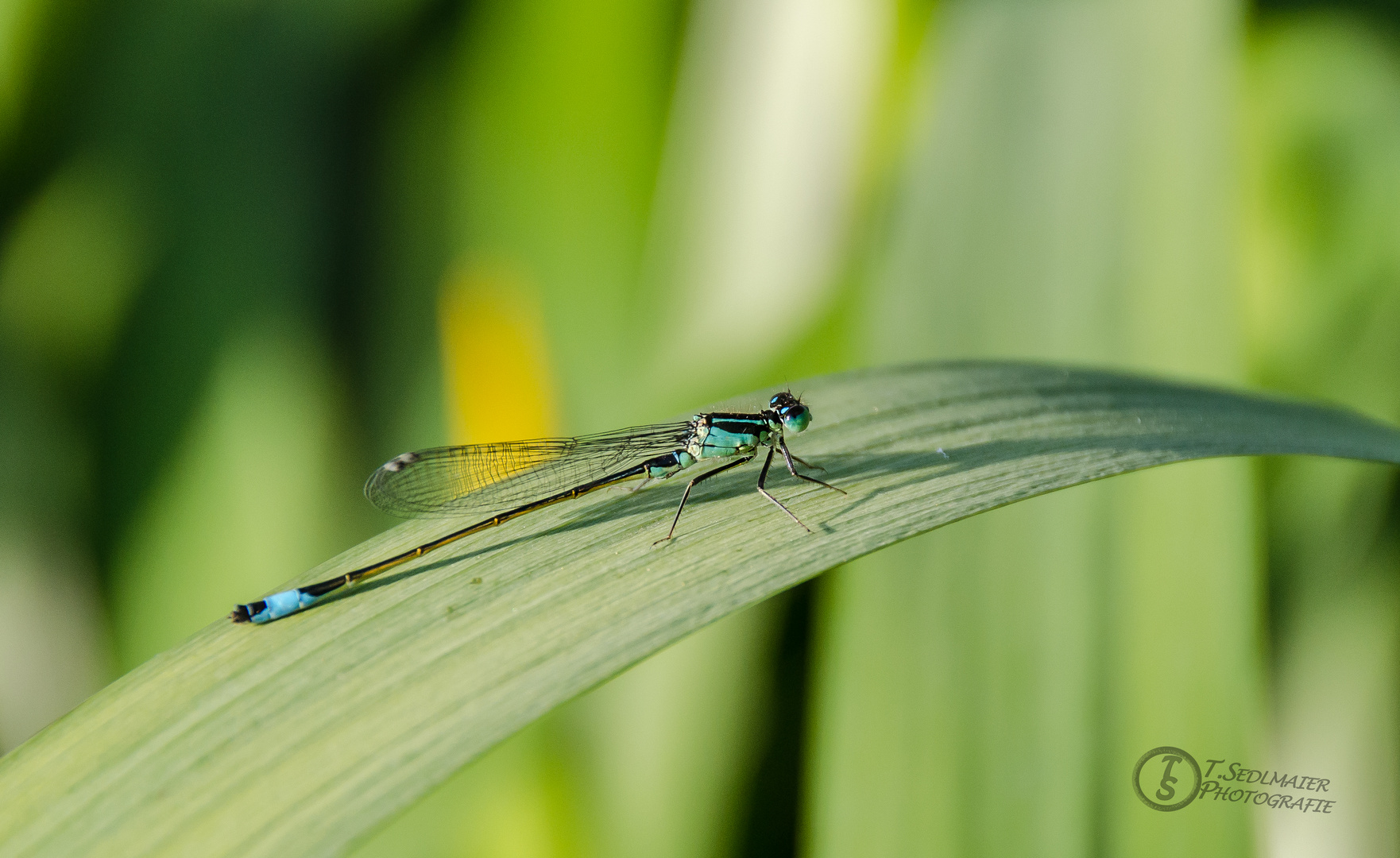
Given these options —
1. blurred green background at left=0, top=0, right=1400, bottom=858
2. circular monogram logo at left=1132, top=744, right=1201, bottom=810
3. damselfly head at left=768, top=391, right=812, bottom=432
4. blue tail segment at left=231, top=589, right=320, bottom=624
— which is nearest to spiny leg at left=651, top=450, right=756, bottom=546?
damselfly head at left=768, top=391, right=812, bottom=432

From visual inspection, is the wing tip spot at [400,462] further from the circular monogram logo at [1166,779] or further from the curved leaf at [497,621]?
the circular monogram logo at [1166,779]

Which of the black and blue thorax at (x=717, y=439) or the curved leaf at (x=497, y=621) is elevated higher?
the black and blue thorax at (x=717, y=439)

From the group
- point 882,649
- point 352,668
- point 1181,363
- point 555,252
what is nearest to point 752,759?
point 882,649

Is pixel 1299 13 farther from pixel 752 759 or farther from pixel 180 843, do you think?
pixel 180 843

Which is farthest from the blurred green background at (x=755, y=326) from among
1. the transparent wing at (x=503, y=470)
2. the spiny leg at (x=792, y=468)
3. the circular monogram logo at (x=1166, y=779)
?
the transparent wing at (x=503, y=470)

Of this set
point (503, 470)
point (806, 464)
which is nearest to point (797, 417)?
point (806, 464)

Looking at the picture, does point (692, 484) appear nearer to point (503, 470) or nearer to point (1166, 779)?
point (503, 470)
